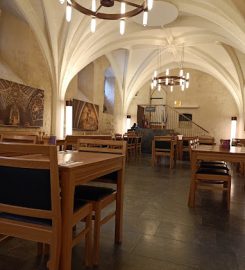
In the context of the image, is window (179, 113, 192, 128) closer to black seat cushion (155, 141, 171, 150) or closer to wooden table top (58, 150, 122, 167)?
black seat cushion (155, 141, 171, 150)

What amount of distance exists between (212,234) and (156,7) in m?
5.74

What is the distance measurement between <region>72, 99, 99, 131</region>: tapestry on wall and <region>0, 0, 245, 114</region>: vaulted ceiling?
4.62 ft

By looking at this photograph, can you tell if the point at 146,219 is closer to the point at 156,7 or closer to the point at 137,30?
the point at 156,7

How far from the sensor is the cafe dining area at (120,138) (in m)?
1.36

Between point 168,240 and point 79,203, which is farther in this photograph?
point 168,240

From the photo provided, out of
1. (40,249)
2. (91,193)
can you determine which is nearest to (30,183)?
(91,193)

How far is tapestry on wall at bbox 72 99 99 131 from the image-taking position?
371 inches

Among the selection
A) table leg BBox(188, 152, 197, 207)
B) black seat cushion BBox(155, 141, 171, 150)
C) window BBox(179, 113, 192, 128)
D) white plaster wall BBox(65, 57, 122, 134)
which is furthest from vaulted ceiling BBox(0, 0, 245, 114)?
table leg BBox(188, 152, 197, 207)

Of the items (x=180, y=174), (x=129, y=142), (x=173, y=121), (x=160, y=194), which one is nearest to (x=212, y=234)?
(x=160, y=194)

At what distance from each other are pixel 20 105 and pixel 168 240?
18.3ft

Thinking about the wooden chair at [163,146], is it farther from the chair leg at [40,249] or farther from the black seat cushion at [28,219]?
the black seat cushion at [28,219]

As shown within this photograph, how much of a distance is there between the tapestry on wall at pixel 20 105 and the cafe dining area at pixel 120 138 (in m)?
0.03

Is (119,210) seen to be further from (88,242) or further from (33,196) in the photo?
(33,196)

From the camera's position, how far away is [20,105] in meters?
6.51
